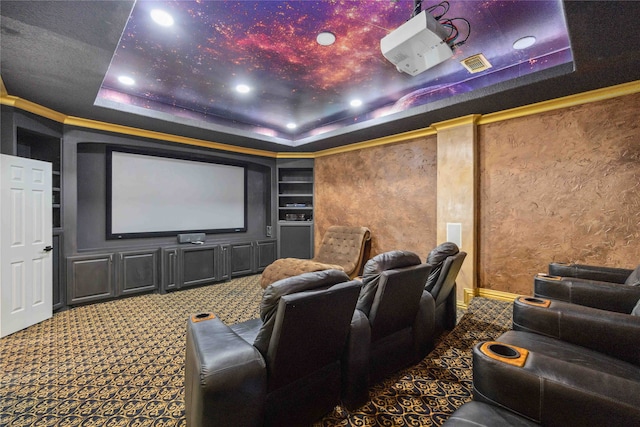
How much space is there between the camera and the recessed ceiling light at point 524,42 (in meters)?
2.70

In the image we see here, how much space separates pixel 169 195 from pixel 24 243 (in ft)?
6.63

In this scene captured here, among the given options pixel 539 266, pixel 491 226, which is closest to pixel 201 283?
pixel 491 226

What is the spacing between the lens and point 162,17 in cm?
235

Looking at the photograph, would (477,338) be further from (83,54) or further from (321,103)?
(83,54)

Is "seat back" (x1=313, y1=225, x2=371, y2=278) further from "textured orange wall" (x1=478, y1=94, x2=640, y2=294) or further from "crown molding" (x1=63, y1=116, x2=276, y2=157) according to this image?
"crown molding" (x1=63, y1=116, x2=276, y2=157)

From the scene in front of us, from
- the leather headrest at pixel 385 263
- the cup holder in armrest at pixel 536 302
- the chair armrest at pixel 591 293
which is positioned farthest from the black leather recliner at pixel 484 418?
the chair armrest at pixel 591 293

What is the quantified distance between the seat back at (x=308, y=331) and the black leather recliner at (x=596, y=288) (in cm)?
194

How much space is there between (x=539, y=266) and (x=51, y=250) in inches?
236

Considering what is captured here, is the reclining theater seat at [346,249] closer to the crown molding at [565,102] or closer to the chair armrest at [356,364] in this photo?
the crown molding at [565,102]

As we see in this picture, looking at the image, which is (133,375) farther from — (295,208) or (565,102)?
(565,102)

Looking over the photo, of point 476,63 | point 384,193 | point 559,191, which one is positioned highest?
point 476,63

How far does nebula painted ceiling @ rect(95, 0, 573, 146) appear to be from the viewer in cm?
231

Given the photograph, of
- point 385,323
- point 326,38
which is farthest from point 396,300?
point 326,38

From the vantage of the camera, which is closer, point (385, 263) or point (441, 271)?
point (385, 263)
